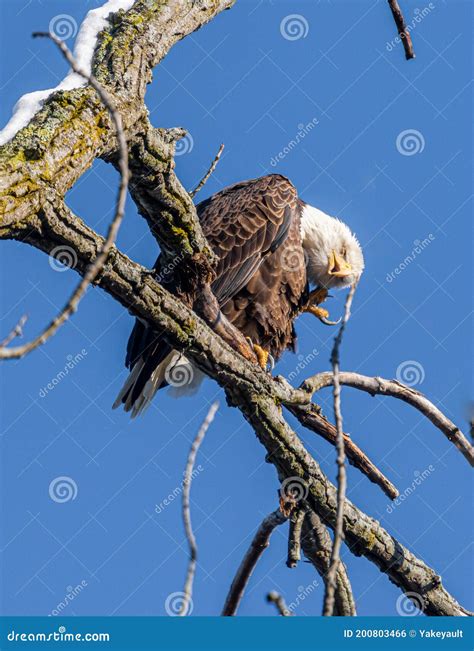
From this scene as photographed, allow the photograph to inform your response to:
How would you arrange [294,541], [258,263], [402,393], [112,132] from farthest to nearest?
[258,263]
[402,393]
[294,541]
[112,132]

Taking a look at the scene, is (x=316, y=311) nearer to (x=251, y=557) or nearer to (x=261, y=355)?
(x=261, y=355)

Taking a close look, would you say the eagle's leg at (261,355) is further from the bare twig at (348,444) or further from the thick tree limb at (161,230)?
the thick tree limb at (161,230)

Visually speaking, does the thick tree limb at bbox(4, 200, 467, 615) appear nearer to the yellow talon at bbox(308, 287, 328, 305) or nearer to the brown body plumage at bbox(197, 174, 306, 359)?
the brown body plumage at bbox(197, 174, 306, 359)

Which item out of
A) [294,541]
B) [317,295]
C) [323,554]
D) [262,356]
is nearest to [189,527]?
[294,541]

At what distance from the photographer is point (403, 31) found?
158 inches

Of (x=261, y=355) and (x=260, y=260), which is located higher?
(x=260, y=260)

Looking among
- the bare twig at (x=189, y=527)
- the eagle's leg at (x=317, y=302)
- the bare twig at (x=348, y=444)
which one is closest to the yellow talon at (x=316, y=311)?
the eagle's leg at (x=317, y=302)

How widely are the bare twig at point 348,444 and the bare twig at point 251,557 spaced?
0.50m

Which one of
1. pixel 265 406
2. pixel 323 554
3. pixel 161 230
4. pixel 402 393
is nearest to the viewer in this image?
pixel 161 230

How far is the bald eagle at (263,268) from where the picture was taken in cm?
569

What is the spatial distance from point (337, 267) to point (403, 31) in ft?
8.00

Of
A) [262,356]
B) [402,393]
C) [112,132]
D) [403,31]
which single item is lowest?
[262,356]

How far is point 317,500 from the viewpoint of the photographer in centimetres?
409

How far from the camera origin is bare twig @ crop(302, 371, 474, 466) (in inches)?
169
